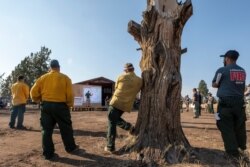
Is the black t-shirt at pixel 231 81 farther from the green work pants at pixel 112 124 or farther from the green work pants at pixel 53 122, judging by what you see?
the green work pants at pixel 53 122

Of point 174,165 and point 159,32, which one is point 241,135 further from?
point 159,32

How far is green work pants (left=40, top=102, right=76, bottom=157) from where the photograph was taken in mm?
6441

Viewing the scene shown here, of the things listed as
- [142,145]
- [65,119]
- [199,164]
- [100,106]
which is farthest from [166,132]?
[100,106]

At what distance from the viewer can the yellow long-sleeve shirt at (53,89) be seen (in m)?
6.60

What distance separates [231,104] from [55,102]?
3.18 metres

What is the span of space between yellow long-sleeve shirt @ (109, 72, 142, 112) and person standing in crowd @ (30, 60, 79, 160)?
0.90 m

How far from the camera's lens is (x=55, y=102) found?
6.60 m

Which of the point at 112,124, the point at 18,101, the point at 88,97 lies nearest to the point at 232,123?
the point at 112,124

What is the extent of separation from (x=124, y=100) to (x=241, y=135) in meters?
2.23

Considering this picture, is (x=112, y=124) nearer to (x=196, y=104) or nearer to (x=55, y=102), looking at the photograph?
(x=55, y=102)

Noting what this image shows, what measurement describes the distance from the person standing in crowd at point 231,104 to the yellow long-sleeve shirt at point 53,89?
2742 millimetres

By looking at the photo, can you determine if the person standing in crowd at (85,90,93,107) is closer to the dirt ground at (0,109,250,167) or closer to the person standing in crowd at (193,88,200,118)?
the person standing in crowd at (193,88,200,118)

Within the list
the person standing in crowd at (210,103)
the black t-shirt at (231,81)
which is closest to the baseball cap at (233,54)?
the black t-shirt at (231,81)

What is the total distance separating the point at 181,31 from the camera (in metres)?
7.09
